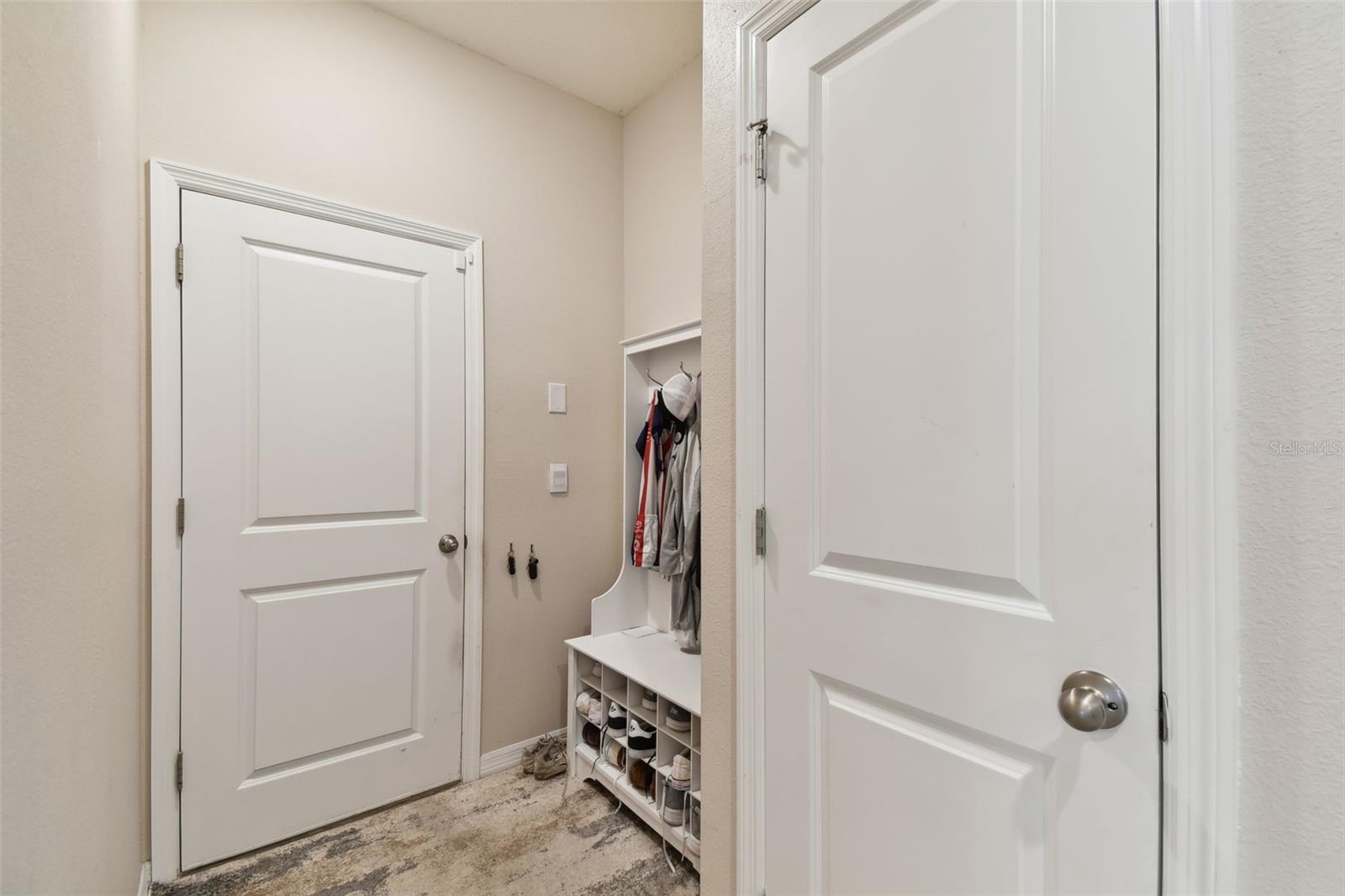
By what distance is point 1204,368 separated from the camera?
2.17 ft

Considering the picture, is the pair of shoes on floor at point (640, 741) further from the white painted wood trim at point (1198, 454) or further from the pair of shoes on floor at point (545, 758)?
the white painted wood trim at point (1198, 454)

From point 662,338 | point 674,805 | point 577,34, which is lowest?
point 674,805

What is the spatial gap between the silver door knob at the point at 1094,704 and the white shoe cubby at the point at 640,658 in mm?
1068

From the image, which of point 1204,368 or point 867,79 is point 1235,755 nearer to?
point 1204,368

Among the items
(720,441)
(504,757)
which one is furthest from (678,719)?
(720,441)

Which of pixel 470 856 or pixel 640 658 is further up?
pixel 640 658

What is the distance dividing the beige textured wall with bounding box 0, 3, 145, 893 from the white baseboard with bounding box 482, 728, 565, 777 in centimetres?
106

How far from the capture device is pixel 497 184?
7.51 feet

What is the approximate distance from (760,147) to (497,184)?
1.49 metres

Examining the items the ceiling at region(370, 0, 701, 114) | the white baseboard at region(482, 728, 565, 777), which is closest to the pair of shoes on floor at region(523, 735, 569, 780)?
the white baseboard at region(482, 728, 565, 777)

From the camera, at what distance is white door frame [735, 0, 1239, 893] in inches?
25.6

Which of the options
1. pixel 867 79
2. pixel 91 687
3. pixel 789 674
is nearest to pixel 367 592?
pixel 91 687

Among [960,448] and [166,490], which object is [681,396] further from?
[166,490]

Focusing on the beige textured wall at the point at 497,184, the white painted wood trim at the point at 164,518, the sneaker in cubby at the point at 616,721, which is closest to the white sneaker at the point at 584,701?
the sneaker in cubby at the point at 616,721
